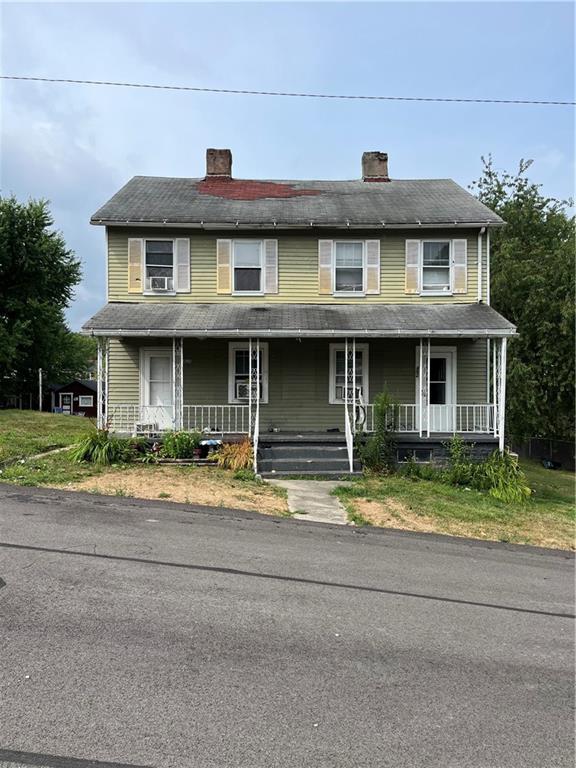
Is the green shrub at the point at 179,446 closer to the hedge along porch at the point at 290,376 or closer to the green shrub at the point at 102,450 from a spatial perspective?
the green shrub at the point at 102,450

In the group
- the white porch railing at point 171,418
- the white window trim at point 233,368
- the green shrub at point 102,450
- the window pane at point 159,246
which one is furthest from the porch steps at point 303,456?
the window pane at point 159,246

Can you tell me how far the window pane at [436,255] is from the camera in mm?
14930

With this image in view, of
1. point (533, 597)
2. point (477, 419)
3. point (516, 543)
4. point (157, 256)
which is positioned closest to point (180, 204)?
point (157, 256)

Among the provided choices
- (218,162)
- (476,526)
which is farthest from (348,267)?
(476,526)

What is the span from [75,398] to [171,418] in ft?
149

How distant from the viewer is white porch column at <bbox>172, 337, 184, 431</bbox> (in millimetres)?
12969

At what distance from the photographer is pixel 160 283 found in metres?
14.8

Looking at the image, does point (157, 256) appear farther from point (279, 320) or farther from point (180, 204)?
point (279, 320)

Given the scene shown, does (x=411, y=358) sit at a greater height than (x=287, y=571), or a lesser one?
greater

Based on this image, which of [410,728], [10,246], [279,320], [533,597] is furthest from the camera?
[10,246]

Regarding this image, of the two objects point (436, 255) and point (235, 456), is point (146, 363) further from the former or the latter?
point (436, 255)

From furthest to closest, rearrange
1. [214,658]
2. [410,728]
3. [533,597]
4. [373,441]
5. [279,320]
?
[279,320] < [373,441] < [533,597] < [214,658] < [410,728]

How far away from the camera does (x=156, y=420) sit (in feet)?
45.8

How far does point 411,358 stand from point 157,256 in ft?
24.1
